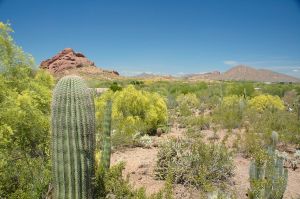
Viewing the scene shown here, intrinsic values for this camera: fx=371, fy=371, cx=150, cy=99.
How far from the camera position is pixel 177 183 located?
713 cm

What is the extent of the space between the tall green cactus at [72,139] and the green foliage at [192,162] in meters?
2.59

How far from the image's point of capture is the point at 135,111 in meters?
11.9

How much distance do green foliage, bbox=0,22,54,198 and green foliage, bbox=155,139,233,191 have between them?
94.0 inches

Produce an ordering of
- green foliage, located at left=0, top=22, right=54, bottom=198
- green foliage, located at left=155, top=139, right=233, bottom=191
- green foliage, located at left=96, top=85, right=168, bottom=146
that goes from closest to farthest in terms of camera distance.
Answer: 1. green foliage, located at left=0, top=22, right=54, bottom=198
2. green foliage, located at left=155, top=139, right=233, bottom=191
3. green foliage, located at left=96, top=85, right=168, bottom=146

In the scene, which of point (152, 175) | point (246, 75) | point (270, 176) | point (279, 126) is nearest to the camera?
point (270, 176)

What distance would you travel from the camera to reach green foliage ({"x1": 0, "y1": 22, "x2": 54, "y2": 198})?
17.1 feet

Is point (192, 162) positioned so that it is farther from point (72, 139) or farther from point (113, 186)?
point (72, 139)

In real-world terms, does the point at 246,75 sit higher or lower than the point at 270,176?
higher

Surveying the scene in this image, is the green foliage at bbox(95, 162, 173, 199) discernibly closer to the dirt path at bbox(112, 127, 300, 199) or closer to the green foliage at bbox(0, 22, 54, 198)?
the green foliage at bbox(0, 22, 54, 198)

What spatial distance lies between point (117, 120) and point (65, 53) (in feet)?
386

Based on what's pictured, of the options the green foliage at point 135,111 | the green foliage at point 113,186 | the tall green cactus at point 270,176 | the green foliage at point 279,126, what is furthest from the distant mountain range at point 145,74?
the green foliage at point 113,186

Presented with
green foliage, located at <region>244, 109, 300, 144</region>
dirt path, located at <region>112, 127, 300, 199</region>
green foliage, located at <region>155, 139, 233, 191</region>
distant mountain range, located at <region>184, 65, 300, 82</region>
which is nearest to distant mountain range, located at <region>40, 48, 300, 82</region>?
distant mountain range, located at <region>184, 65, 300, 82</region>

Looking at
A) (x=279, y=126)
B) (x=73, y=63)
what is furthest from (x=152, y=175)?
(x=73, y=63)

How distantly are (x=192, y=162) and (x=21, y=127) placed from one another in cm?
325
